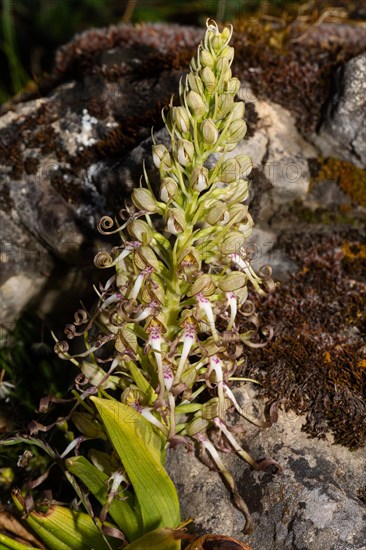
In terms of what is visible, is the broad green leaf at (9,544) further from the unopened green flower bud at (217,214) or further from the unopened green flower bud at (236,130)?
the unopened green flower bud at (236,130)

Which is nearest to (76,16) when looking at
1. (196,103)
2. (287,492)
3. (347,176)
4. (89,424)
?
(347,176)

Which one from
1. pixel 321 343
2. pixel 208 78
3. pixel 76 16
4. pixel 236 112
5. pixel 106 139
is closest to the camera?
pixel 208 78

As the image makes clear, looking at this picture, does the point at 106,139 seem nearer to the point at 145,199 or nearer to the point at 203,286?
the point at 145,199

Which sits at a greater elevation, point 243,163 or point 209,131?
point 209,131

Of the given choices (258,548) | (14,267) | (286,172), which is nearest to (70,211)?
(14,267)

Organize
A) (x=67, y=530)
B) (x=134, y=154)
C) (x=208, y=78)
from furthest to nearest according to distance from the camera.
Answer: (x=134, y=154)
(x=67, y=530)
(x=208, y=78)

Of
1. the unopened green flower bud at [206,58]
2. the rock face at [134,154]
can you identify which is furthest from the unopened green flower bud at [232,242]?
the rock face at [134,154]
